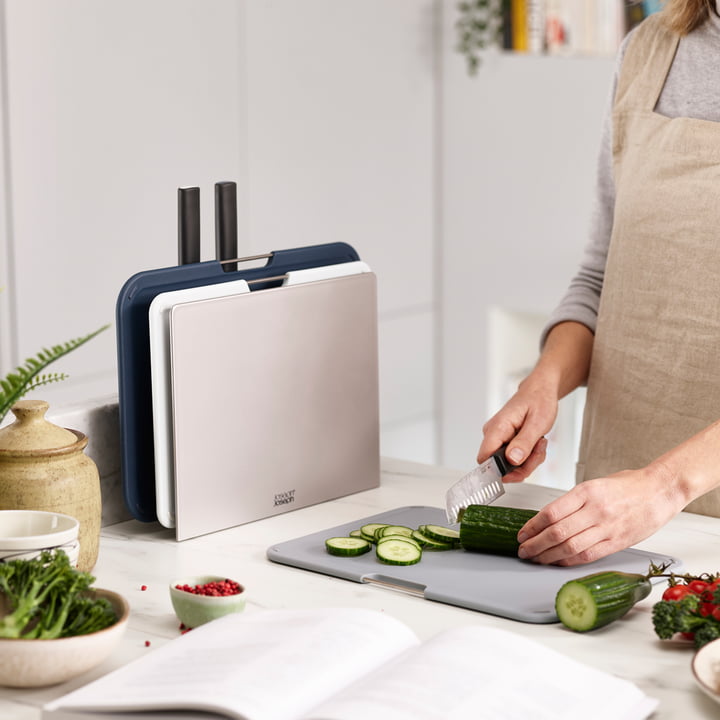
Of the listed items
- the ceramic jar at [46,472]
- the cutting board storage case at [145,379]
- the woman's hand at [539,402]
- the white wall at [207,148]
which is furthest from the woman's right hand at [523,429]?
the white wall at [207,148]

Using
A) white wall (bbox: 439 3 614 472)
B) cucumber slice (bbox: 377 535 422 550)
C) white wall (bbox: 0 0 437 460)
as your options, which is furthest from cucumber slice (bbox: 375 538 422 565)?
white wall (bbox: 439 3 614 472)

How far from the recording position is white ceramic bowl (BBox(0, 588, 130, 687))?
971mm

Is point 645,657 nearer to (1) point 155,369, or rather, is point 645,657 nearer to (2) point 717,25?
(1) point 155,369

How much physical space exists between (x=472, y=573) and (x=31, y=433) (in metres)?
0.49

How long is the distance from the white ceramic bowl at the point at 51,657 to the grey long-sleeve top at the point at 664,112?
976 millimetres

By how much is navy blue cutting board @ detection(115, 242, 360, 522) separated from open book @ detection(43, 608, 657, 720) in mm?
441

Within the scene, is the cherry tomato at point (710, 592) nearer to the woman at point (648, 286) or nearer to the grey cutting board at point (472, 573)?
the grey cutting board at point (472, 573)

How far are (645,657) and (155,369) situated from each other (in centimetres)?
63

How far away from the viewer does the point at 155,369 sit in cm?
138

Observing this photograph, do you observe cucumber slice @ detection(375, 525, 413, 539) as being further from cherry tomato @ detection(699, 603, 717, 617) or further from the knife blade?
cherry tomato @ detection(699, 603, 717, 617)

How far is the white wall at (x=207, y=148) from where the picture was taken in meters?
2.94

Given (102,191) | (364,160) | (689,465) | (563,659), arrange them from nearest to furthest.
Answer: (563,659) < (689,465) < (102,191) < (364,160)

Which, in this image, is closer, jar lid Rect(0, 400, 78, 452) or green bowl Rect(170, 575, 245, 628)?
green bowl Rect(170, 575, 245, 628)

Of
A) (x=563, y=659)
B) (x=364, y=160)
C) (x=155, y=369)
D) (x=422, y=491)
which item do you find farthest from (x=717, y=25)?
(x=364, y=160)
